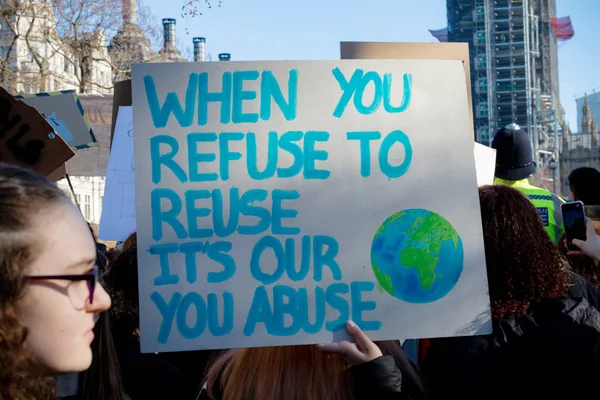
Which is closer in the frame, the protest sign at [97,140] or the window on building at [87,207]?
the protest sign at [97,140]

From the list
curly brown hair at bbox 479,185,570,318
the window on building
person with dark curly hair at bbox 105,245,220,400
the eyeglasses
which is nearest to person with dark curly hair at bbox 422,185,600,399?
curly brown hair at bbox 479,185,570,318

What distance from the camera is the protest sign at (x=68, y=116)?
477cm

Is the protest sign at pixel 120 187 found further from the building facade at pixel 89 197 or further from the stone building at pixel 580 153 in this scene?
the stone building at pixel 580 153

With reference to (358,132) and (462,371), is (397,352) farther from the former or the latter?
(358,132)

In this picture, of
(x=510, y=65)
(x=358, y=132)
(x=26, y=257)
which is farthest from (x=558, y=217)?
(x=510, y=65)

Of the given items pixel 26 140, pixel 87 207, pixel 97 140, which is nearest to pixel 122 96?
pixel 26 140

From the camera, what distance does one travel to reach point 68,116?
4.81 m

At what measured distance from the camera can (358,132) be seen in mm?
2227

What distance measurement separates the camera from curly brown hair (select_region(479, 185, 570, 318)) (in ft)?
8.14

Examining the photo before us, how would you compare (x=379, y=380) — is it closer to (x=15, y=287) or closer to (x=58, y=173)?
(x=15, y=287)

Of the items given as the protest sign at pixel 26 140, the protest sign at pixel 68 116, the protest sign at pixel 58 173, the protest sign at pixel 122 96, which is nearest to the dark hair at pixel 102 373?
the protest sign at pixel 26 140

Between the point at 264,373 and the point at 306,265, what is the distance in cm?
32

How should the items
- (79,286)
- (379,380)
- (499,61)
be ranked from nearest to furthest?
(79,286) → (379,380) → (499,61)

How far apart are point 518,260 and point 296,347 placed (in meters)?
0.76
